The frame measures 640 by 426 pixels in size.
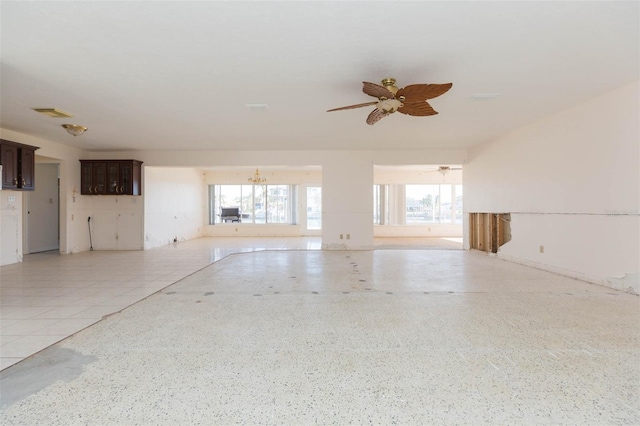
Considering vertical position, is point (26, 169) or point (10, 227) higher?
point (26, 169)

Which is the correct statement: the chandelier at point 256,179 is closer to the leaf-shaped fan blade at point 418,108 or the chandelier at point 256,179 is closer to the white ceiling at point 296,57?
the white ceiling at point 296,57

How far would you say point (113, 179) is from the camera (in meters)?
7.82

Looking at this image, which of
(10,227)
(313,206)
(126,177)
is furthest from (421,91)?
(313,206)

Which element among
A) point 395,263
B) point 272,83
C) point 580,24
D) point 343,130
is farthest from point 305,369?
point 343,130

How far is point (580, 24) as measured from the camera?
8.38ft

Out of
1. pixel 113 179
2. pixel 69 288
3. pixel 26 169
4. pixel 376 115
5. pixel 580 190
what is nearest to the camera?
pixel 376 115

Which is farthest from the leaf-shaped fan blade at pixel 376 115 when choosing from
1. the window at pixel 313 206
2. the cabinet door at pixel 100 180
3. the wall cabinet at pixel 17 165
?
the window at pixel 313 206

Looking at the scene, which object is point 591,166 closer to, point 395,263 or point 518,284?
point 518,284

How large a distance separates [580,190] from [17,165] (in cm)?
939

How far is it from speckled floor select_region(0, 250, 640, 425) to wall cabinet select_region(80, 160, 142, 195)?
17.2 feet

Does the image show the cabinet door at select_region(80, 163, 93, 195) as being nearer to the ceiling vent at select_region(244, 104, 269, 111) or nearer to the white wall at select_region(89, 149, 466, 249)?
the white wall at select_region(89, 149, 466, 249)

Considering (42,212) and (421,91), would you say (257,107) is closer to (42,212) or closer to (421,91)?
(421,91)

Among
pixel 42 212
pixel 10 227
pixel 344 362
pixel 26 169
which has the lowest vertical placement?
pixel 344 362

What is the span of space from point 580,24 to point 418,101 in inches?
54.9
